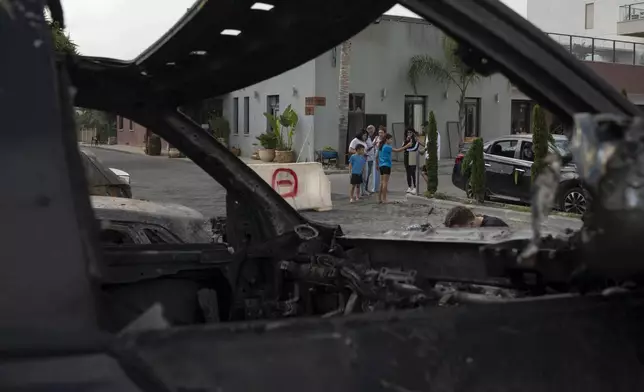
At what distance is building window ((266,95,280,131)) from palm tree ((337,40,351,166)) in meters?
3.34

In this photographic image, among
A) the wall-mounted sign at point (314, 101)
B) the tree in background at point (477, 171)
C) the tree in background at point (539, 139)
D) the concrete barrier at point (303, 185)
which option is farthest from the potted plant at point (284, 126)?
the tree in background at point (539, 139)

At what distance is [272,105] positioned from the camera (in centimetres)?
2848

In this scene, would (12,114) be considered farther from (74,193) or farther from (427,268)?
(427,268)

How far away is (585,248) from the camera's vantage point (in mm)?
1835

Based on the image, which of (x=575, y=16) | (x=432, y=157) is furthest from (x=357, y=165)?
(x=575, y=16)

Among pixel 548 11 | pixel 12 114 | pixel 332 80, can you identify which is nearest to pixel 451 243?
pixel 12 114

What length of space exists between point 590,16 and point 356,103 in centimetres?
2938

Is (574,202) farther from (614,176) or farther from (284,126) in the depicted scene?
(284,126)

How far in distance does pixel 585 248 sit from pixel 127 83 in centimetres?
218

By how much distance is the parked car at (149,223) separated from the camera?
15.7 ft

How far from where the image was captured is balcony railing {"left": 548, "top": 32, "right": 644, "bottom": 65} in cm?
3097

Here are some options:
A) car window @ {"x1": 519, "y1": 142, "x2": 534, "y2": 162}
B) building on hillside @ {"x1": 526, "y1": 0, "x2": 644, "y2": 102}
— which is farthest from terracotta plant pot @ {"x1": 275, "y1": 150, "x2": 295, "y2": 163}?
car window @ {"x1": 519, "y1": 142, "x2": 534, "y2": 162}

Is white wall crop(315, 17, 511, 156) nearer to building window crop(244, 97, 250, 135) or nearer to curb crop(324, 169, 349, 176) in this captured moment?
curb crop(324, 169, 349, 176)

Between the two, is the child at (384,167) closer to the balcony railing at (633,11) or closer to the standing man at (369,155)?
the standing man at (369,155)
